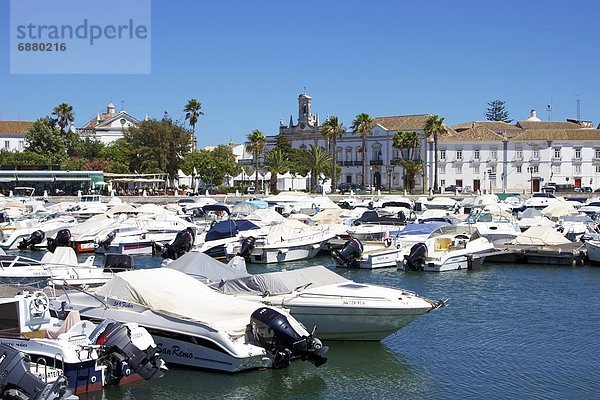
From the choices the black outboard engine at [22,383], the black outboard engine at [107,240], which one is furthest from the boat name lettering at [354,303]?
the black outboard engine at [107,240]

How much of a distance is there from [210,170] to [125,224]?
54.9 m

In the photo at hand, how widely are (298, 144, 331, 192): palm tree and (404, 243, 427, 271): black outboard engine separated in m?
69.2

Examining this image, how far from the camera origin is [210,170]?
106938 millimetres

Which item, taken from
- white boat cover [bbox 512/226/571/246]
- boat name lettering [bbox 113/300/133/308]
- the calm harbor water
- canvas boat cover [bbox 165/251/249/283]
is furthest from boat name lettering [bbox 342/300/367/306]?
white boat cover [bbox 512/226/571/246]

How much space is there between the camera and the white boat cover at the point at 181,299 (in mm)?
20578

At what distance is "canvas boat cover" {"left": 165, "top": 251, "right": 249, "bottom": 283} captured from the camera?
26.2 meters

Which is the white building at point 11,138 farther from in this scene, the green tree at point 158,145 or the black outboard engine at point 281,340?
the black outboard engine at point 281,340

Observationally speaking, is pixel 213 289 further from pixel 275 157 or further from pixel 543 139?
pixel 543 139

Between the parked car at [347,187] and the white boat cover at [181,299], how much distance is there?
291 ft

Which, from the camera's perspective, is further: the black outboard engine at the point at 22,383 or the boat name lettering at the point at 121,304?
the boat name lettering at the point at 121,304

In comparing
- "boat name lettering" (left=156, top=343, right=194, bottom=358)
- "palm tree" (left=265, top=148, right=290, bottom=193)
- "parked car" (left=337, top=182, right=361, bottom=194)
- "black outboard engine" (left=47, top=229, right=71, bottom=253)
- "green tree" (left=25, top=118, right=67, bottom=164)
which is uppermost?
"green tree" (left=25, top=118, right=67, bottom=164)

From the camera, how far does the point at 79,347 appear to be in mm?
18062

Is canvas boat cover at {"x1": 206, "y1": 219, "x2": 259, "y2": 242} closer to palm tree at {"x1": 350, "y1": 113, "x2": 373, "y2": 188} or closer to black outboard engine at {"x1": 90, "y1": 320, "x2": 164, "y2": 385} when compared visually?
black outboard engine at {"x1": 90, "y1": 320, "x2": 164, "y2": 385}

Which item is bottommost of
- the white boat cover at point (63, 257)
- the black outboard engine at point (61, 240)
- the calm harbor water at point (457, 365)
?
the calm harbor water at point (457, 365)
